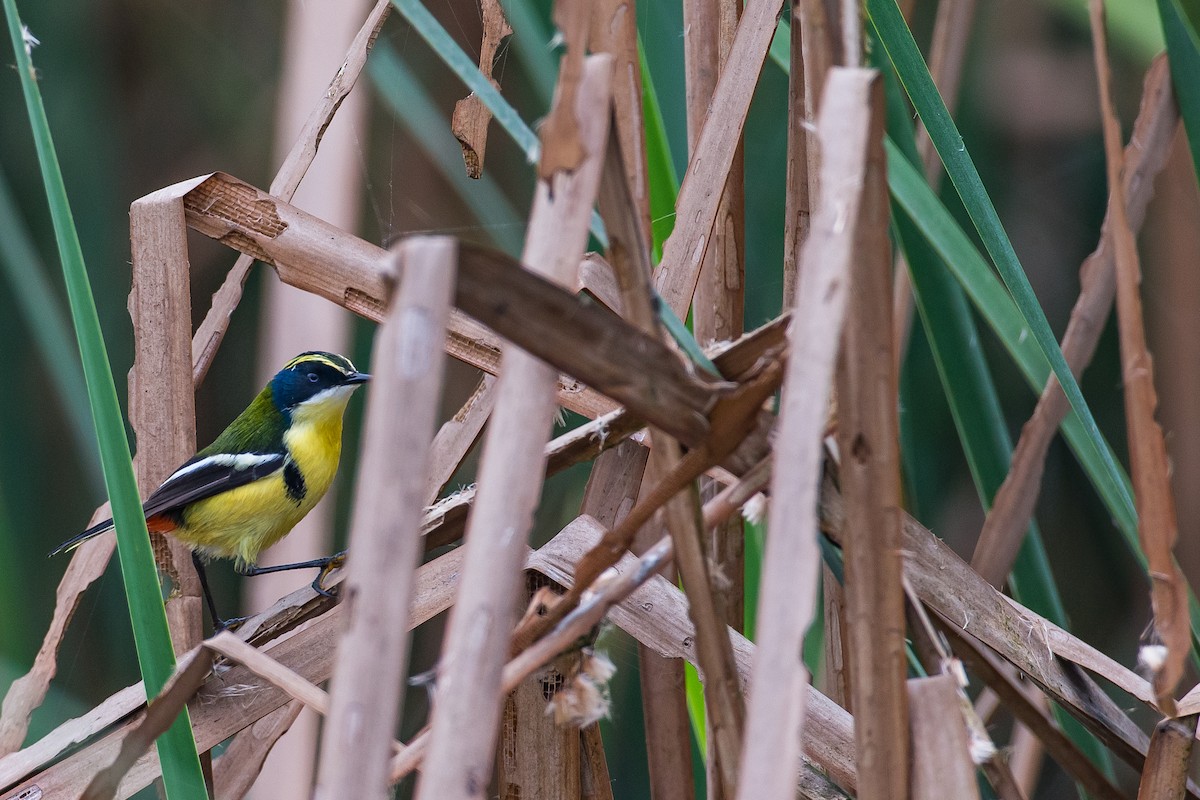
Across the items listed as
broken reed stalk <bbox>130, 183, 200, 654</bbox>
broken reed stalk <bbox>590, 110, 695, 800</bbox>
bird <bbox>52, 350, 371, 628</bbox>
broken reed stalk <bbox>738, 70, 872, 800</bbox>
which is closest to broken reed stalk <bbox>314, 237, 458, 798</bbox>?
broken reed stalk <bbox>738, 70, 872, 800</bbox>

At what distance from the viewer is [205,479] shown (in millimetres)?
1890

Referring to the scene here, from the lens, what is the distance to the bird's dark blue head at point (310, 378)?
1965 millimetres

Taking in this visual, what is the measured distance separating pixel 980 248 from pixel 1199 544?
74 centimetres

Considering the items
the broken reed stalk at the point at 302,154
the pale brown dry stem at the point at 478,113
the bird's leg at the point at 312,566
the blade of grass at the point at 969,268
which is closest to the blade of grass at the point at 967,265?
the blade of grass at the point at 969,268

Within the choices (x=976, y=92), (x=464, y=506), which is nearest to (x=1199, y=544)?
(x=976, y=92)

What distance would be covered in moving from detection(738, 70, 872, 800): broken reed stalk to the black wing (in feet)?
3.83

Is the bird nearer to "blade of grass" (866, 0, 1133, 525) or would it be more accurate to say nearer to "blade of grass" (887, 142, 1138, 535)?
"blade of grass" (887, 142, 1138, 535)

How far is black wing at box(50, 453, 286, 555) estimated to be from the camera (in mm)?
1544

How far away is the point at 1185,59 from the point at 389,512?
1111 millimetres

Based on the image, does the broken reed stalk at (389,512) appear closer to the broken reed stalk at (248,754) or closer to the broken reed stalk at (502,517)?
the broken reed stalk at (502,517)

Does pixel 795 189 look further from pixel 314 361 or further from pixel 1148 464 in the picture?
pixel 314 361

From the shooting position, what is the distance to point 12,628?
1831 mm

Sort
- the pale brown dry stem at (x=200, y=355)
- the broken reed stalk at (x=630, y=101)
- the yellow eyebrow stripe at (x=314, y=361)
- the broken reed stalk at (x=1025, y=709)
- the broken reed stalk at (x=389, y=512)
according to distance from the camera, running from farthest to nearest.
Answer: the yellow eyebrow stripe at (x=314, y=361), the pale brown dry stem at (x=200, y=355), the broken reed stalk at (x=630, y=101), the broken reed stalk at (x=1025, y=709), the broken reed stalk at (x=389, y=512)

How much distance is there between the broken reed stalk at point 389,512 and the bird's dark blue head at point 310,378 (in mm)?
1479
